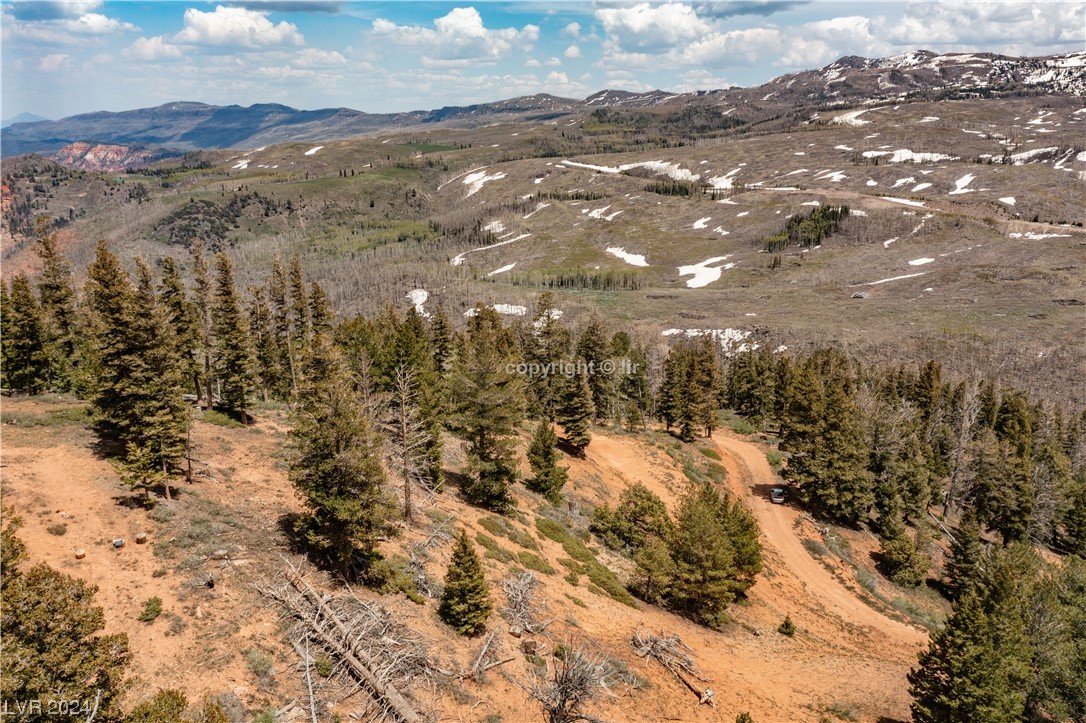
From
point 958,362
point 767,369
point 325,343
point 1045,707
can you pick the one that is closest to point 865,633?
point 1045,707

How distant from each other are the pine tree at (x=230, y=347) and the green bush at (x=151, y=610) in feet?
88.4

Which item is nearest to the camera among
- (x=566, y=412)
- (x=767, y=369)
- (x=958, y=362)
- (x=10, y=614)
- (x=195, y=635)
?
(x=10, y=614)

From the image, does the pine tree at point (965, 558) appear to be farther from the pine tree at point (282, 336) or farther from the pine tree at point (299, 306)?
the pine tree at point (299, 306)

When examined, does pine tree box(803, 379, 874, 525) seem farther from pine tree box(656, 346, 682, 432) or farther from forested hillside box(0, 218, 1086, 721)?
pine tree box(656, 346, 682, 432)

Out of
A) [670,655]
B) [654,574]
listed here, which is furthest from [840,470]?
[670,655]

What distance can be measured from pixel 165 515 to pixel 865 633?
47.0 m

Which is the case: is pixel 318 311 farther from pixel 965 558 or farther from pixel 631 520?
pixel 965 558

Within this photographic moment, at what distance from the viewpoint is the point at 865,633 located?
40.1 m

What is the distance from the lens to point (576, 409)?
60.1m

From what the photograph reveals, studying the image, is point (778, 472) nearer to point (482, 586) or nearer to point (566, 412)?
point (566, 412)

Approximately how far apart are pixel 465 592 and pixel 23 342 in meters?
47.6

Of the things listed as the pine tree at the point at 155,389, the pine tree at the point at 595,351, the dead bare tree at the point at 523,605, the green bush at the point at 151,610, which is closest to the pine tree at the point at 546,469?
the dead bare tree at the point at 523,605

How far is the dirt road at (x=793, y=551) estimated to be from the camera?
41594 mm

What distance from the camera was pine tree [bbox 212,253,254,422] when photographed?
148 ft
